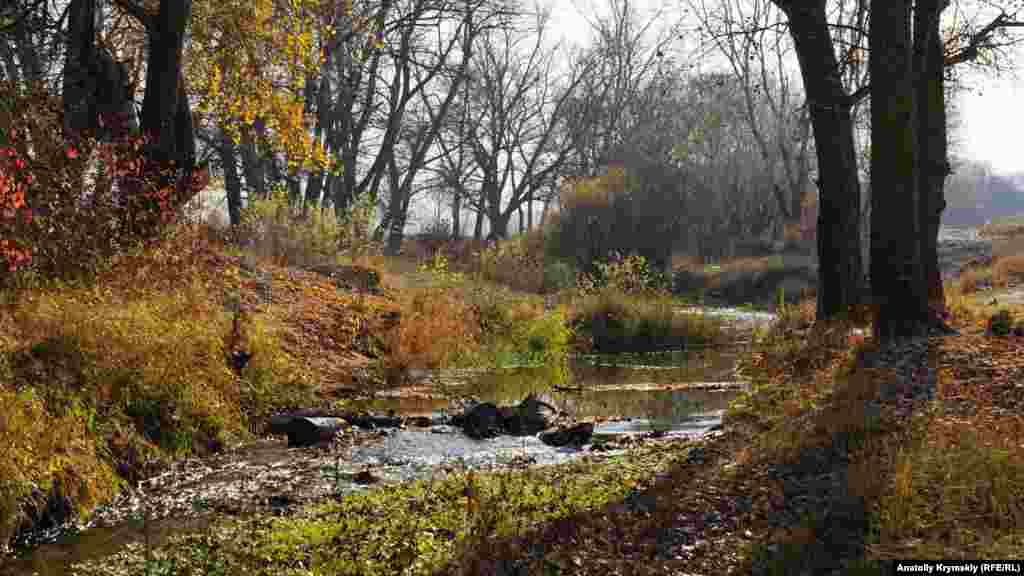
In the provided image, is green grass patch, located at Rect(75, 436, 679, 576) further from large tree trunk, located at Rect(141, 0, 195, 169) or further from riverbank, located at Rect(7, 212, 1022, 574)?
large tree trunk, located at Rect(141, 0, 195, 169)

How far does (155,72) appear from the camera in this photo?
1297 cm

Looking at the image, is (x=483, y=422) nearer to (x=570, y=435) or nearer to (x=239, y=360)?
(x=570, y=435)

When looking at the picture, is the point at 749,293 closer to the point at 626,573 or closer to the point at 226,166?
the point at 226,166

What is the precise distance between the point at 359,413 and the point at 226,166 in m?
22.7

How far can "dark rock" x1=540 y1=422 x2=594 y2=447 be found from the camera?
350 inches

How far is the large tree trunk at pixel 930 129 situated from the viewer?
11109 mm

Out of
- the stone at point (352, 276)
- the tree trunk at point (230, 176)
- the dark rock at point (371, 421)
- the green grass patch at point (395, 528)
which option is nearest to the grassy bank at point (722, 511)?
the green grass patch at point (395, 528)

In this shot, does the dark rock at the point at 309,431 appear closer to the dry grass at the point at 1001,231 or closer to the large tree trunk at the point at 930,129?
the large tree trunk at the point at 930,129

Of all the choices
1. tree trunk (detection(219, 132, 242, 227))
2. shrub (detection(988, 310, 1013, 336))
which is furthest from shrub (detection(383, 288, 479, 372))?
tree trunk (detection(219, 132, 242, 227))

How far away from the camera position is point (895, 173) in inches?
384

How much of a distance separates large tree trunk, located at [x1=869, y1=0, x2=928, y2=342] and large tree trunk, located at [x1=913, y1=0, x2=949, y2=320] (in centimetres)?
123

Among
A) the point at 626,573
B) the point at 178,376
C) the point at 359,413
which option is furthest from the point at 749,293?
the point at 626,573

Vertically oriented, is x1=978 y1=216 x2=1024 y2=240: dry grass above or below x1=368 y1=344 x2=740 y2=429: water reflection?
above

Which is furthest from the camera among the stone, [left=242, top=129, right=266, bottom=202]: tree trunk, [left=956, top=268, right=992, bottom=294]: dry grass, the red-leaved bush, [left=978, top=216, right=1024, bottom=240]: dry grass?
[left=978, top=216, right=1024, bottom=240]: dry grass
